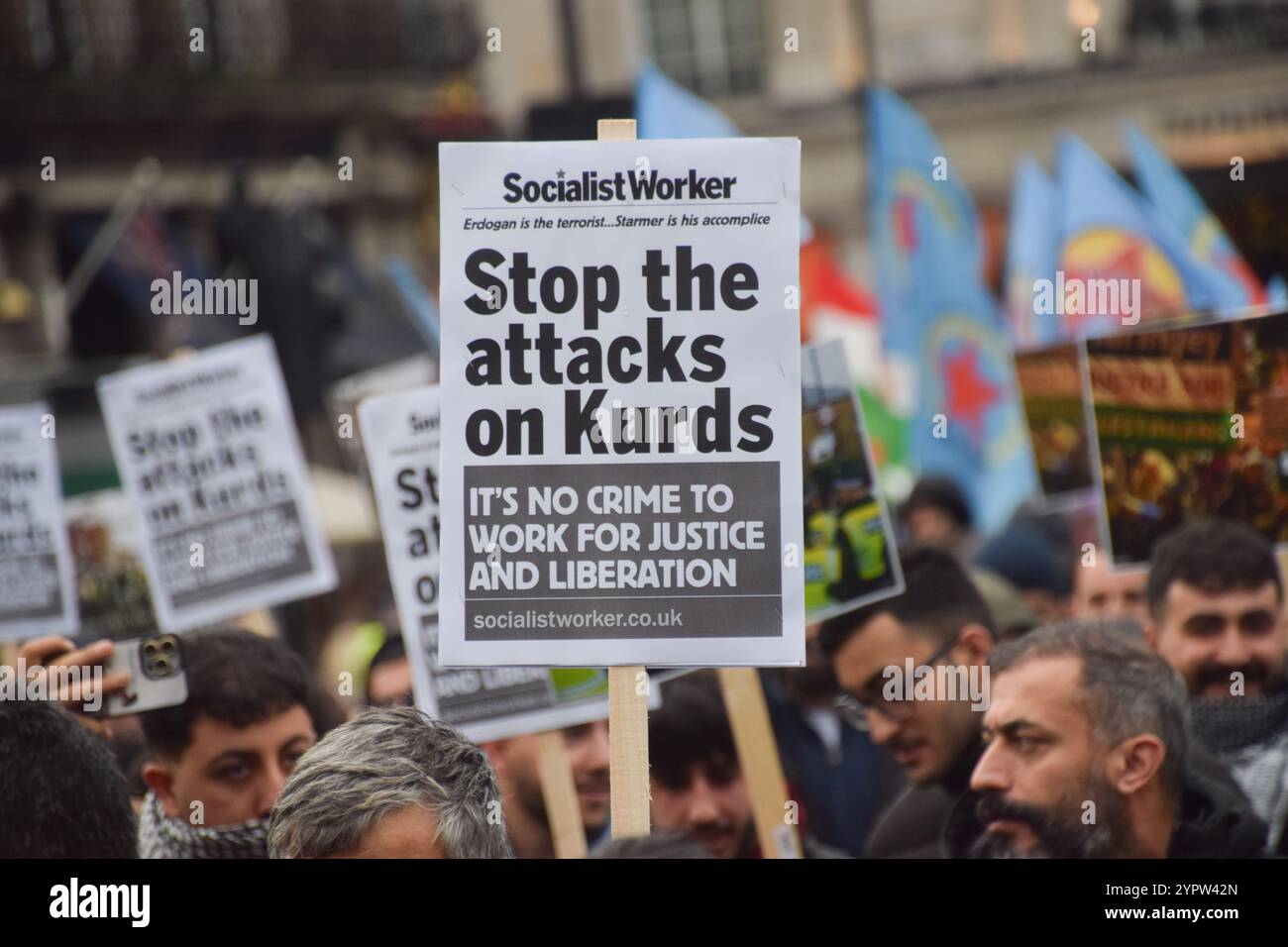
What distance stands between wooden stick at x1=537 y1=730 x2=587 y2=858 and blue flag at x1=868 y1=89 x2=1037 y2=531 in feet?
17.0

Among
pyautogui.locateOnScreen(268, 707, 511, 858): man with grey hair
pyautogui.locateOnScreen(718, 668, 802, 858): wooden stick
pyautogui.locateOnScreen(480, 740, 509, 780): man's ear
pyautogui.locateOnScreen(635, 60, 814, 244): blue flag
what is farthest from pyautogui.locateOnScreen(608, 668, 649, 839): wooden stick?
pyautogui.locateOnScreen(635, 60, 814, 244): blue flag

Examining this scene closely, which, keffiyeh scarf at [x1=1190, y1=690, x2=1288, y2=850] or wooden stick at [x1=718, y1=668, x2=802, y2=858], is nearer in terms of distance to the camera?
wooden stick at [x1=718, y1=668, x2=802, y2=858]

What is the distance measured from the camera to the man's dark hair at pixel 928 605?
4906 mm

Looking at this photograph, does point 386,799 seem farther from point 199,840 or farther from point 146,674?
point 146,674

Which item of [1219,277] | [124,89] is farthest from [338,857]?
[124,89]

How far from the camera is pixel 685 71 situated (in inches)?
1096

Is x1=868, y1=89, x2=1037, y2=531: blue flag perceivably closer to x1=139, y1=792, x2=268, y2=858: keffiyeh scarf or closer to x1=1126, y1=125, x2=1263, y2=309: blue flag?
x1=1126, y1=125, x2=1263, y2=309: blue flag

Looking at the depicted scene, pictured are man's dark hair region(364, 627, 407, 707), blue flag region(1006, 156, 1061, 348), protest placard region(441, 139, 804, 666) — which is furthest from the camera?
blue flag region(1006, 156, 1061, 348)

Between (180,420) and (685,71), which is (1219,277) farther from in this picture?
(685,71)

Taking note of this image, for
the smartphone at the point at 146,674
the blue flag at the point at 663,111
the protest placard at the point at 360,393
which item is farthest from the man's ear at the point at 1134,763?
the blue flag at the point at 663,111

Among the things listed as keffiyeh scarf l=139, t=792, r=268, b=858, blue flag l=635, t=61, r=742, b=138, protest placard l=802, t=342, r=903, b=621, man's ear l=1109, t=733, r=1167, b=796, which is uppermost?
blue flag l=635, t=61, r=742, b=138

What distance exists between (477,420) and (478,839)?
0.86 metres

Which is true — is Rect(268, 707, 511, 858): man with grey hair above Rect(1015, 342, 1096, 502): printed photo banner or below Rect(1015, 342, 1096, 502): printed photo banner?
below

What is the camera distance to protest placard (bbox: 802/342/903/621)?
4793mm
